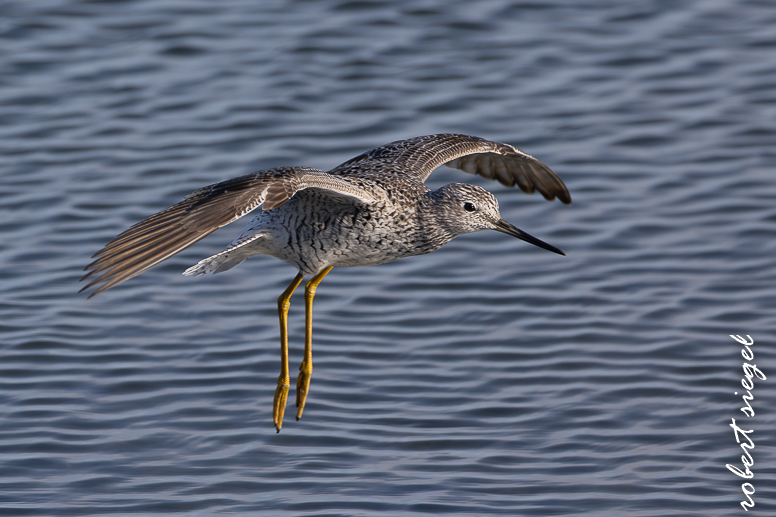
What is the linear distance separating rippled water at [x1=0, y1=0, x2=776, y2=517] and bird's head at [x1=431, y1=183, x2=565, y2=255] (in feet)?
6.47

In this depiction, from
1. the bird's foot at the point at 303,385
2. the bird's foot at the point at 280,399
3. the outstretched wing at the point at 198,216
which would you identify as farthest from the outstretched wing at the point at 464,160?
the bird's foot at the point at 280,399

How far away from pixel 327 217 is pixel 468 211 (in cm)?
108

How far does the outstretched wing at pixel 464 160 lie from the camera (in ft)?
31.3

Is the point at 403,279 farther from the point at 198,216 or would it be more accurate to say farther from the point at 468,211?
the point at 198,216

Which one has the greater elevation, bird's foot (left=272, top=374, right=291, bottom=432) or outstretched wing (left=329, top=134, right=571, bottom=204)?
outstretched wing (left=329, top=134, right=571, bottom=204)

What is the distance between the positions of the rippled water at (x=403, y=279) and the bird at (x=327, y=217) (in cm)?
140

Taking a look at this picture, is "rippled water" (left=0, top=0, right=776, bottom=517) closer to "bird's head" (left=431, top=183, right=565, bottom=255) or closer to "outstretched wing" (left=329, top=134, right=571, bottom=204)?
"outstretched wing" (left=329, top=134, right=571, bottom=204)

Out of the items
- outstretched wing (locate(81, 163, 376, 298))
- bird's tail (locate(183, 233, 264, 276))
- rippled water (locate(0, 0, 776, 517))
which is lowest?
rippled water (locate(0, 0, 776, 517))

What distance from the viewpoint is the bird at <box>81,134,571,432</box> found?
24.8ft

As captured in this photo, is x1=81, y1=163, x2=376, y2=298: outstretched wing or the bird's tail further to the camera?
the bird's tail

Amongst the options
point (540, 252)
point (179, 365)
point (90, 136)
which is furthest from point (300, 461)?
point (90, 136)

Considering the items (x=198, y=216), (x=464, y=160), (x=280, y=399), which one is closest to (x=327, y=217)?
(x=198, y=216)

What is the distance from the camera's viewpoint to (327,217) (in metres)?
8.47

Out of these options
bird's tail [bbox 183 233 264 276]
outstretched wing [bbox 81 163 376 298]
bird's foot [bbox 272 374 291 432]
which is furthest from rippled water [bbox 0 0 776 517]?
outstretched wing [bbox 81 163 376 298]
